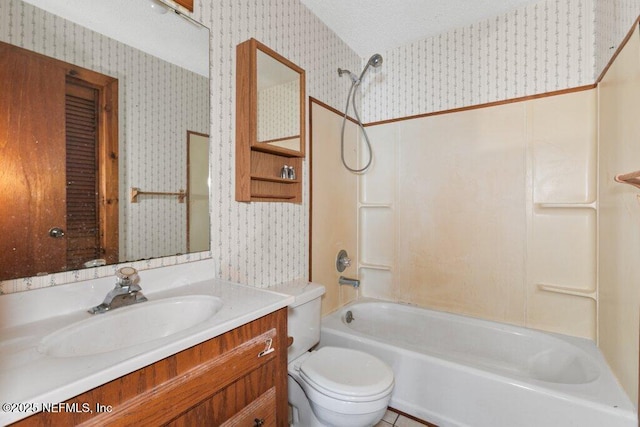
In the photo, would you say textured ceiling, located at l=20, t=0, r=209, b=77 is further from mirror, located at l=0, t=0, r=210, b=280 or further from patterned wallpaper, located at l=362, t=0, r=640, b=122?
patterned wallpaper, located at l=362, t=0, r=640, b=122

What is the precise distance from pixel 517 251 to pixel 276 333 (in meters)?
1.73

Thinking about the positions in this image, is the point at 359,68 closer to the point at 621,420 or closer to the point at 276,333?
the point at 276,333

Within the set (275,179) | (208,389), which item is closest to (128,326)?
(208,389)

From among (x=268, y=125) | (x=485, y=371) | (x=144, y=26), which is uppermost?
(x=144, y=26)

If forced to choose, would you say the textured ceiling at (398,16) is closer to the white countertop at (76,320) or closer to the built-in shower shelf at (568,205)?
the built-in shower shelf at (568,205)

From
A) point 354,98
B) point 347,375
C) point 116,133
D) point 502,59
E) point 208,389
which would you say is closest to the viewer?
point 208,389

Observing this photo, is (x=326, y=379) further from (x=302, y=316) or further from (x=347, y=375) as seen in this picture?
(x=302, y=316)

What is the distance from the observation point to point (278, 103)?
5.17 ft

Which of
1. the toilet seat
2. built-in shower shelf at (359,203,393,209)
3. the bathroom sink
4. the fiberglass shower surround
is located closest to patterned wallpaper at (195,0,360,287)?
the fiberglass shower surround

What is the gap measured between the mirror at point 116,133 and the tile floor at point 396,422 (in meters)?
1.37

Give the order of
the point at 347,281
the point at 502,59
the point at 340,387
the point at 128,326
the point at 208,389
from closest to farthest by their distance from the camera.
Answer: the point at 208,389
the point at 128,326
the point at 340,387
the point at 502,59
the point at 347,281

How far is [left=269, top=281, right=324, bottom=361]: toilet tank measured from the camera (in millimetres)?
1489

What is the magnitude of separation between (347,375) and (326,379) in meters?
0.12

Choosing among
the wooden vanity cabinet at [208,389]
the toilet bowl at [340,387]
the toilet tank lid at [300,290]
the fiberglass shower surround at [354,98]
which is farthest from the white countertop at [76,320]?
the fiberglass shower surround at [354,98]
